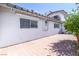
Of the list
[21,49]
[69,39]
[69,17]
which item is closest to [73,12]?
[69,17]

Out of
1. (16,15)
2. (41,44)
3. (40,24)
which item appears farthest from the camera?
(40,24)

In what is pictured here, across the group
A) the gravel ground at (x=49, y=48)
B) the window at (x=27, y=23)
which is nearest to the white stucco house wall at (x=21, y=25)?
the window at (x=27, y=23)

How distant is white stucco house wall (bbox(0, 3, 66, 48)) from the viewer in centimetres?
620

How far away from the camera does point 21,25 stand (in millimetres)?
7289

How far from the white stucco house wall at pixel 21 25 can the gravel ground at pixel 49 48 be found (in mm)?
367

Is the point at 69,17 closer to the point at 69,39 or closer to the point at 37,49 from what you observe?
the point at 69,39

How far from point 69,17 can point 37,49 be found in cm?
145

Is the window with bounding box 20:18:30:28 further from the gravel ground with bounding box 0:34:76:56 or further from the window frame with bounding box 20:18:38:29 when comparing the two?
the gravel ground with bounding box 0:34:76:56

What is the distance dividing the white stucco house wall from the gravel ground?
0.37m

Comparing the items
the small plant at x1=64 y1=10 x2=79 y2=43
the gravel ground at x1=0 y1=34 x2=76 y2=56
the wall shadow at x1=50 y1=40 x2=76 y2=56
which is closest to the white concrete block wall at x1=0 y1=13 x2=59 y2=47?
the gravel ground at x1=0 y1=34 x2=76 y2=56

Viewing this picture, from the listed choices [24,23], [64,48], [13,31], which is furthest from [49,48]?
[24,23]

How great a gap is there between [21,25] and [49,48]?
1.77 meters

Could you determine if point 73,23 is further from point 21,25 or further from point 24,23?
point 24,23

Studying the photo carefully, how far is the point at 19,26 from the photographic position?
280 inches
